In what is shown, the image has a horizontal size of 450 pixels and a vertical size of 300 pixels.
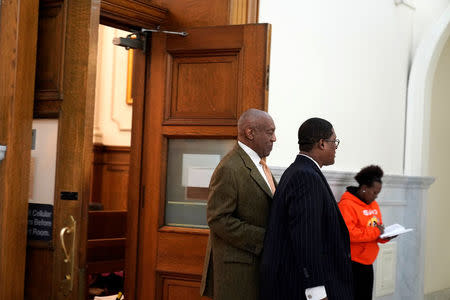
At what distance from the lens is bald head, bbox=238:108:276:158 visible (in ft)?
12.1

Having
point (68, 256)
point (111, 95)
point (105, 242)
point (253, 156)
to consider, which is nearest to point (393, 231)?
point (253, 156)

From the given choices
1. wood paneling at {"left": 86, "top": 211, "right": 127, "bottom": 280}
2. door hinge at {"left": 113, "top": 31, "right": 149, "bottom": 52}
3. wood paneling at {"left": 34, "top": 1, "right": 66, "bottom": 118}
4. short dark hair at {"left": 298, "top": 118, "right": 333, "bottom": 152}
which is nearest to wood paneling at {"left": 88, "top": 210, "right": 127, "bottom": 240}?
wood paneling at {"left": 86, "top": 211, "right": 127, "bottom": 280}

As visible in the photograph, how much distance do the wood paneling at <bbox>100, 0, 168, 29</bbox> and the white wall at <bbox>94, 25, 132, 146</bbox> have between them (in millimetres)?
3522

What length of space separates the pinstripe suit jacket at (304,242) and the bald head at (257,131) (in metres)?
0.41

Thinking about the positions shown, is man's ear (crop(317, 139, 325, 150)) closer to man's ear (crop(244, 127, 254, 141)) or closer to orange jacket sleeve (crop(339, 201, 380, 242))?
man's ear (crop(244, 127, 254, 141))

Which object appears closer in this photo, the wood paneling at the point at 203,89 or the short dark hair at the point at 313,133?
the short dark hair at the point at 313,133

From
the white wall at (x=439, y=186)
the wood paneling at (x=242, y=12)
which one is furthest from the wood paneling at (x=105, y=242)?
the white wall at (x=439, y=186)

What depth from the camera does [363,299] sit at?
209 inches

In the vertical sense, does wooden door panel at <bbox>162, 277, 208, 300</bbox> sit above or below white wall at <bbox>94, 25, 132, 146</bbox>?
below

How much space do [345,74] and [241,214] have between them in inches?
115

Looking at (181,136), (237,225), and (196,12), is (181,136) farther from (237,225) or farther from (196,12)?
(237,225)

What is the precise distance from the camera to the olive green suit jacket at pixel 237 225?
3.49 meters

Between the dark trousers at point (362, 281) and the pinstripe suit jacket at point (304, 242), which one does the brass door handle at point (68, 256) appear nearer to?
the pinstripe suit jacket at point (304, 242)

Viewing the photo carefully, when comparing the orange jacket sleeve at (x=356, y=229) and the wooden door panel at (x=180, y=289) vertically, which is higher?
the orange jacket sleeve at (x=356, y=229)
